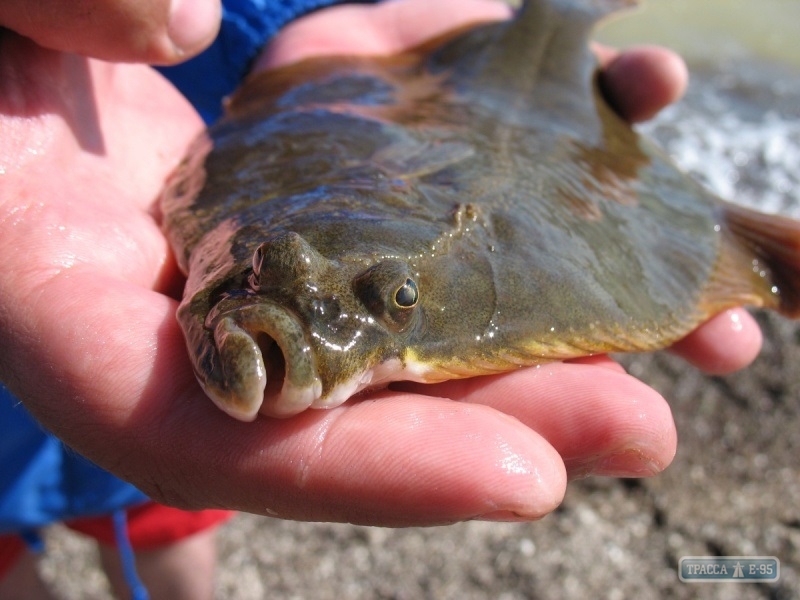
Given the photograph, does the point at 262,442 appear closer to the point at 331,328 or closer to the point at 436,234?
the point at 331,328

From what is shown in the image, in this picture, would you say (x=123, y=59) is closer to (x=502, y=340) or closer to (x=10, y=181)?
(x=10, y=181)

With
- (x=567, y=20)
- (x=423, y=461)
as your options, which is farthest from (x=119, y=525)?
(x=567, y=20)

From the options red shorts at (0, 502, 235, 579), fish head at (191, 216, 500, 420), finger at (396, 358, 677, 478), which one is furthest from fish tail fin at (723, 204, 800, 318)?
red shorts at (0, 502, 235, 579)

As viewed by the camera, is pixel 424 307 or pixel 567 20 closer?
pixel 424 307

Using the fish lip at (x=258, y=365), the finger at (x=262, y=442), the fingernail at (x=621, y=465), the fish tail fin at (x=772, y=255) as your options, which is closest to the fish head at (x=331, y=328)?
the fish lip at (x=258, y=365)

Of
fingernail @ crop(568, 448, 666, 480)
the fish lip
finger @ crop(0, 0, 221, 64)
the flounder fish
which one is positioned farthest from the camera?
finger @ crop(0, 0, 221, 64)

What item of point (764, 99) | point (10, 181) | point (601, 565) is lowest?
point (764, 99)

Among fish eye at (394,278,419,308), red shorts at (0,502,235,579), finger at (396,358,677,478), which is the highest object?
fish eye at (394,278,419,308)

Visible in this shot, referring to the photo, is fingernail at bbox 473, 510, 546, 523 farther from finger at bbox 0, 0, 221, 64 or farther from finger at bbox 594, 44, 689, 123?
finger at bbox 594, 44, 689, 123
